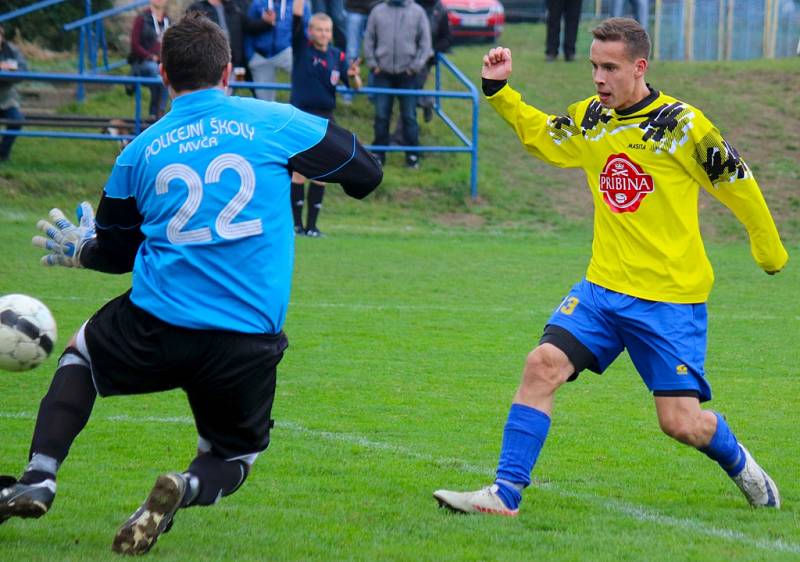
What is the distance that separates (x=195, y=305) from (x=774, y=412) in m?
4.19

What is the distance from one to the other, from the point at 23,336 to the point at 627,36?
267 centimetres

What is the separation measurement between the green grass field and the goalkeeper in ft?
1.01

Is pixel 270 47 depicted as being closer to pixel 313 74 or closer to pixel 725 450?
pixel 313 74

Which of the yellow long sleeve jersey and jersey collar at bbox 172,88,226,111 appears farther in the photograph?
the yellow long sleeve jersey

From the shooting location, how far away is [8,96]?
54.1 ft

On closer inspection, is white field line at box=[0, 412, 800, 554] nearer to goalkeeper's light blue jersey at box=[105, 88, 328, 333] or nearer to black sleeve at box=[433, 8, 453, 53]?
goalkeeper's light blue jersey at box=[105, 88, 328, 333]

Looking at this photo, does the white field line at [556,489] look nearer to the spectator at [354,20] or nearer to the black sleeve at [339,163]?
the black sleeve at [339,163]

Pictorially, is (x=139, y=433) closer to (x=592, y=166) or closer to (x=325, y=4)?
(x=592, y=166)

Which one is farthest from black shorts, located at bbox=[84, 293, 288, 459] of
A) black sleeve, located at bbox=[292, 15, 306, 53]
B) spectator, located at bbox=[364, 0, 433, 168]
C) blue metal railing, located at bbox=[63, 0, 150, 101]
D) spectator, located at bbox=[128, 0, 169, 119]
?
blue metal railing, located at bbox=[63, 0, 150, 101]

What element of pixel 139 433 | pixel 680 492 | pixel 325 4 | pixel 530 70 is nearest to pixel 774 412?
pixel 680 492

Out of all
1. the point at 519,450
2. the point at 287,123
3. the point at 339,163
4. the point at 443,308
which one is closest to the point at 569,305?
the point at 519,450

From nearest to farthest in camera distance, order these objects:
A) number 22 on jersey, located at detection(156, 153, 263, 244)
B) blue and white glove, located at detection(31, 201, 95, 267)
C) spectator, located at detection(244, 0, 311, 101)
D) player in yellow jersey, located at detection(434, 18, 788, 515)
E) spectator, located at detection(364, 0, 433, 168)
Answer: number 22 on jersey, located at detection(156, 153, 263, 244) < blue and white glove, located at detection(31, 201, 95, 267) < player in yellow jersey, located at detection(434, 18, 788, 515) < spectator, located at detection(244, 0, 311, 101) < spectator, located at detection(364, 0, 433, 168)

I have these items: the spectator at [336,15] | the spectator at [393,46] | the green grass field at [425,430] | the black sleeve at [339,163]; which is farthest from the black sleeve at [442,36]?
the black sleeve at [339,163]

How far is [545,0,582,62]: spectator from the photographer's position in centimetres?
2138
